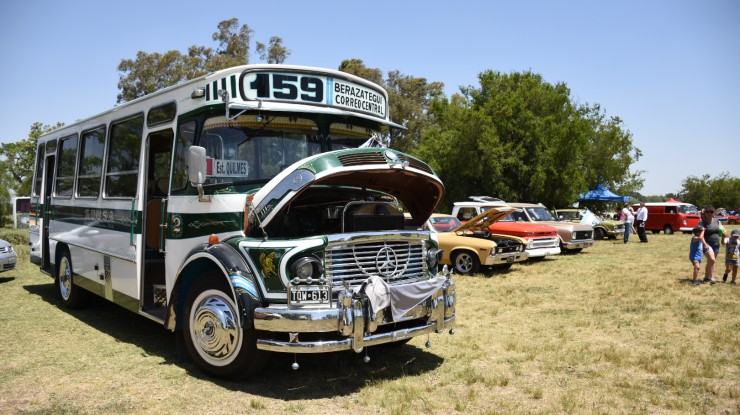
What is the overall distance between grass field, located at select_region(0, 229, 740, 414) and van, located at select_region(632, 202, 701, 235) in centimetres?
2349

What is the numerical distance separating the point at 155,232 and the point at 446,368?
12.4 ft

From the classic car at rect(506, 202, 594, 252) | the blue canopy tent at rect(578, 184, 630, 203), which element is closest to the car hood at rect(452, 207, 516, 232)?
the classic car at rect(506, 202, 594, 252)

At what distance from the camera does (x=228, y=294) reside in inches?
199

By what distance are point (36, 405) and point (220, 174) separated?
2.55 m

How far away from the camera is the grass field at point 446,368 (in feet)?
15.7

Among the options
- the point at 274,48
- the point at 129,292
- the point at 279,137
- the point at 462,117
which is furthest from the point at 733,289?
the point at 274,48

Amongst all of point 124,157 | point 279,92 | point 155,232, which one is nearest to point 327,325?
point 279,92

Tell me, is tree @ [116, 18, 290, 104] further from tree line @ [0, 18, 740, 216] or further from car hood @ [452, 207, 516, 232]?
car hood @ [452, 207, 516, 232]

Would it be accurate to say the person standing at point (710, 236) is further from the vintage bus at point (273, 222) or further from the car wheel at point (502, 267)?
the vintage bus at point (273, 222)

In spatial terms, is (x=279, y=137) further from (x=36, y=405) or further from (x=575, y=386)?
(x=575, y=386)

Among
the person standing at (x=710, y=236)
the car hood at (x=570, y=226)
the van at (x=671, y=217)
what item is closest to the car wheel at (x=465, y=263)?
the person standing at (x=710, y=236)

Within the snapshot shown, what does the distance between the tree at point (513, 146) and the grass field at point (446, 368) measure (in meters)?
20.2

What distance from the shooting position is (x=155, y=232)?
21.9ft

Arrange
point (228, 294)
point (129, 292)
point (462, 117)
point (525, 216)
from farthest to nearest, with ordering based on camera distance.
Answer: point (462, 117) → point (525, 216) → point (129, 292) → point (228, 294)
